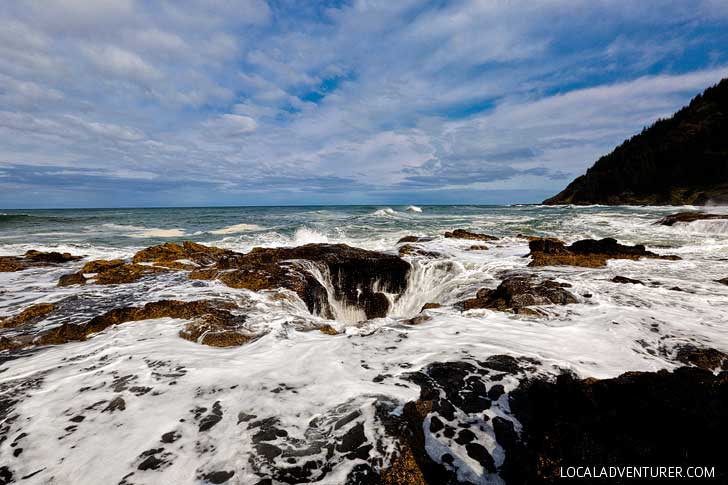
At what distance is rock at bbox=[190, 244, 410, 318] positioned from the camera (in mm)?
→ 8094

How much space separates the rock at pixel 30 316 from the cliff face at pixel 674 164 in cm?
5705

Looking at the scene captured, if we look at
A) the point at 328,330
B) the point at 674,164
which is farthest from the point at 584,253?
the point at 674,164

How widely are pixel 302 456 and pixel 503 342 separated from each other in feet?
11.0

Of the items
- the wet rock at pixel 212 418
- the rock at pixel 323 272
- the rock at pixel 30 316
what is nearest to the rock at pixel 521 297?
the rock at pixel 323 272

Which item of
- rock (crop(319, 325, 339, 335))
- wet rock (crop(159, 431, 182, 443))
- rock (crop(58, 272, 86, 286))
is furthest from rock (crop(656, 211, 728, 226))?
rock (crop(58, 272, 86, 286))

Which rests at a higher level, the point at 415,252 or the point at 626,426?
the point at 626,426

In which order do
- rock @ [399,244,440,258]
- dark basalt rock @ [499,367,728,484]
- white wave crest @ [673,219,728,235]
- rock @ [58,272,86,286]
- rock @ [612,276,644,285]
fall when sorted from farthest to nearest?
white wave crest @ [673,219,728,235] → rock @ [399,244,440,258] → rock @ [58,272,86,286] → rock @ [612,276,644,285] → dark basalt rock @ [499,367,728,484]

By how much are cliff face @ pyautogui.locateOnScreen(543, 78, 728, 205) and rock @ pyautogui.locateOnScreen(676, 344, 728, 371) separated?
49.7m

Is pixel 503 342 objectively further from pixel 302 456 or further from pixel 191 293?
pixel 191 293

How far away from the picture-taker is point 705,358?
13.7 feet

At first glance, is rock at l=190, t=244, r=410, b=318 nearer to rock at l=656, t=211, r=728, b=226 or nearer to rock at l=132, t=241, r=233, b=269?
rock at l=132, t=241, r=233, b=269

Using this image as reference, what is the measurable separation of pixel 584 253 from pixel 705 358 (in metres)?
7.71

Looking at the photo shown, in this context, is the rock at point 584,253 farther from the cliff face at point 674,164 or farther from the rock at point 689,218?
the cliff face at point 674,164

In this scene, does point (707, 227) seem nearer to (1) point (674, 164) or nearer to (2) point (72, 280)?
(2) point (72, 280)
